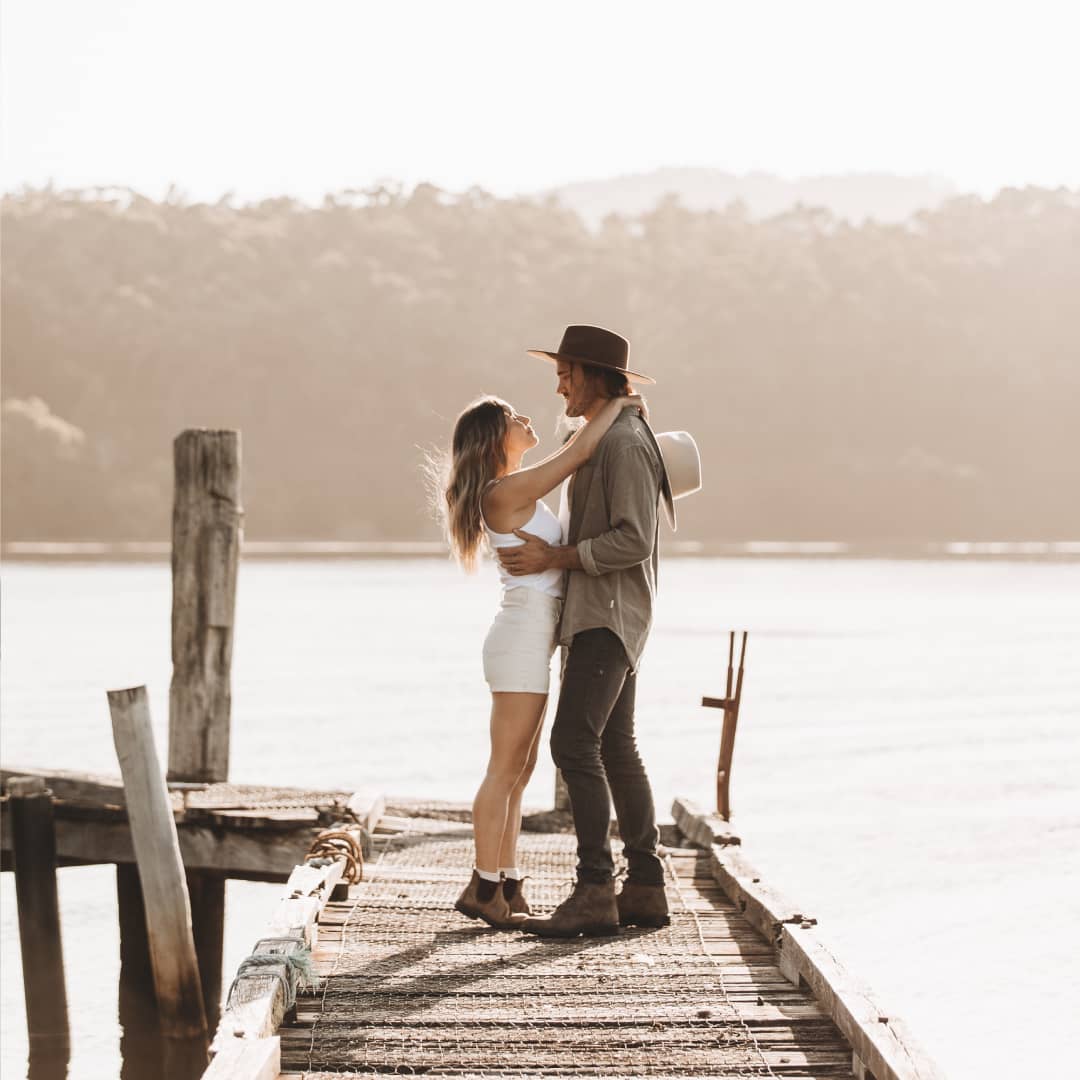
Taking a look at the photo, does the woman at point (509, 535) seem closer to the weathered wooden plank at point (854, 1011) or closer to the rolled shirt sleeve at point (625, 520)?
the rolled shirt sleeve at point (625, 520)

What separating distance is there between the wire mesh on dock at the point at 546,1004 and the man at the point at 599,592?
34 centimetres

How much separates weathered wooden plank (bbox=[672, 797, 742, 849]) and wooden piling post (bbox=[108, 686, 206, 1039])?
2581mm

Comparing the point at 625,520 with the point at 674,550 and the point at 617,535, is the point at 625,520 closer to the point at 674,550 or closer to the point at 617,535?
the point at 617,535

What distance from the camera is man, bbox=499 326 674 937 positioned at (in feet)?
18.7

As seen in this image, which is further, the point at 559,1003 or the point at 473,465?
the point at 473,465

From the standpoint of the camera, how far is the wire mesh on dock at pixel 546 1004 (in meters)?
4.92

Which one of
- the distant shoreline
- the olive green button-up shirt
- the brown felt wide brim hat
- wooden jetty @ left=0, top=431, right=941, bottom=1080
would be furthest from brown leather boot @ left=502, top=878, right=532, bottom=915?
Answer: the distant shoreline

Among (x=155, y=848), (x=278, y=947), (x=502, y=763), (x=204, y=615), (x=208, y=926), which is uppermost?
(x=502, y=763)

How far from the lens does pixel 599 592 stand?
587 cm

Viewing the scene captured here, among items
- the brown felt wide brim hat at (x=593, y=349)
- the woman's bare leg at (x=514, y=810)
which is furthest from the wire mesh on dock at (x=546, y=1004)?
the brown felt wide brim hat at (x=593, y=349)

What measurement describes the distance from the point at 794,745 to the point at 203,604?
1769 cm

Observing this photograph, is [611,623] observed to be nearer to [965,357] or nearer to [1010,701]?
[1010,701]

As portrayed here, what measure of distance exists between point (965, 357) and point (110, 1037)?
91.7 m

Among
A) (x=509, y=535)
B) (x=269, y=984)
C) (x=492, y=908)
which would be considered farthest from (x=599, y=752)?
(x=269, y=984)
